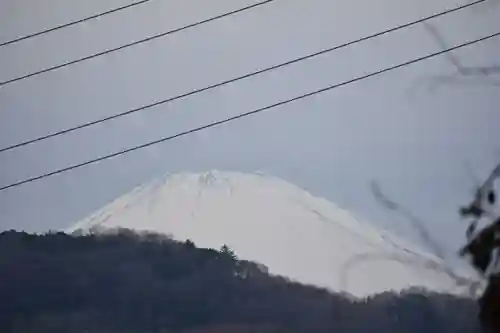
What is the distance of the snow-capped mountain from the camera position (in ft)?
4.25

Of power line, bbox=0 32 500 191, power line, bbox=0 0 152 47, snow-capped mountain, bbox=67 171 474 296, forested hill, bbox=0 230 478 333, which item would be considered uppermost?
power line, bbox=0 0 152 47

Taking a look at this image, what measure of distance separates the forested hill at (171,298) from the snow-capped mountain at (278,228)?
22 mm

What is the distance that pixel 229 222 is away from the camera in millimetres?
Result: 1314

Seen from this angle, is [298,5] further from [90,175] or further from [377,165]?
[90,175]

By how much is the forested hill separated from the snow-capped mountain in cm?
2

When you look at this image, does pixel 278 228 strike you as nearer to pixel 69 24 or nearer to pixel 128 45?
pixel 128 45

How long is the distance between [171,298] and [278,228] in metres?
0.23

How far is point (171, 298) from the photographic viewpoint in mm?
1284

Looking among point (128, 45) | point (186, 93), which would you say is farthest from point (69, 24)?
point (186, 93)

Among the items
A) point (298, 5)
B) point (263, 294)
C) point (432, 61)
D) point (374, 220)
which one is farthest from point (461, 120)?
point (263, 294)

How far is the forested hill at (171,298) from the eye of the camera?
4.18 ft

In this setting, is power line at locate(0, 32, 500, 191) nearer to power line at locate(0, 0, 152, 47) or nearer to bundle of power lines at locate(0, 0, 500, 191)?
bundle of power lines at locate(0, 0, 500, 191)

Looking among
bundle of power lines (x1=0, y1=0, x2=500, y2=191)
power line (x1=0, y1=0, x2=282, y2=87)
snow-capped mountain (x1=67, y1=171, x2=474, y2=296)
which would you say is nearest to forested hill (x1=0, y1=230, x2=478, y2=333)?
snow-capped mountain (x1=67, y1=171, x2=474, y2=296)

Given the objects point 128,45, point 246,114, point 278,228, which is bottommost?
point 278,228
